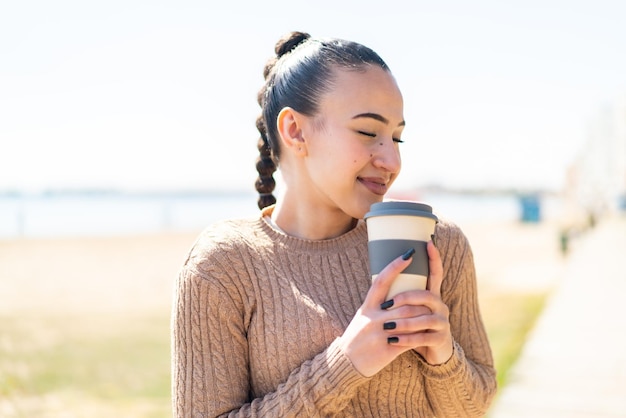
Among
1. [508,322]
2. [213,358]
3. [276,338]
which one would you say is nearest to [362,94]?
[276,338]

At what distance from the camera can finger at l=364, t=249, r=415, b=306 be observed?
1.29 meters

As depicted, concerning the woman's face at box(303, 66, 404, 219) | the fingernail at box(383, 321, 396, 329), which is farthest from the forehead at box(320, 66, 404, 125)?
the fingernail at box(383, 321, 396, 329)

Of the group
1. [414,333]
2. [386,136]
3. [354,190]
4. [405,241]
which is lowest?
[414,333]

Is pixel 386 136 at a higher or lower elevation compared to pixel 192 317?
higher

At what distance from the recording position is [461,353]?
1.54 meters

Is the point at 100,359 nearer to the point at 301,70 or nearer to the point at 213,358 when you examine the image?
the point at 213,358

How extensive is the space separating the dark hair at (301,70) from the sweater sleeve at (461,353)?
0.46 meters

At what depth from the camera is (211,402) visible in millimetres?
1480

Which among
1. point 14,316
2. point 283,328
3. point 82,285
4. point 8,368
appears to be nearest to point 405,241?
point 283,328

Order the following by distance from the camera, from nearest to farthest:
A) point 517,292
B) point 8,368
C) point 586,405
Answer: point 586,405
point 8,368
point 517,292

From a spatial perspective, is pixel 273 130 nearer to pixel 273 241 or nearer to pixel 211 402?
pixel 273 241

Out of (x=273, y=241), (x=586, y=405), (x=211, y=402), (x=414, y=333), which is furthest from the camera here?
(x=586, y=405)

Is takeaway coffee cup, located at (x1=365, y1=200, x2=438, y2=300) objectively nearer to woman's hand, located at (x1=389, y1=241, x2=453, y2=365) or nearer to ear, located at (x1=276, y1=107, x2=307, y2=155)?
woman's hand, located at (x1=389, y1=241, x2=453, y2=365)

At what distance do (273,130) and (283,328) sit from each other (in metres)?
0.49
